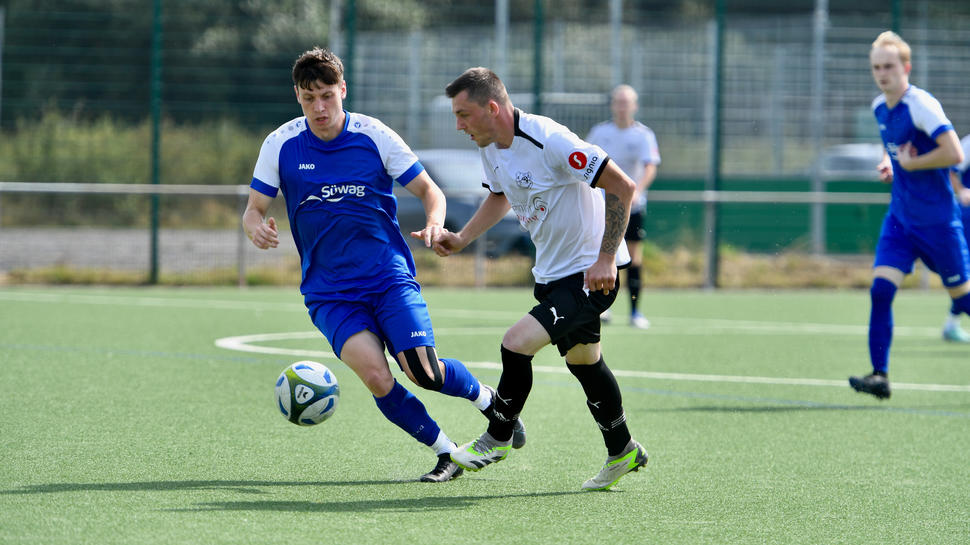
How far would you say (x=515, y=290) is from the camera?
15680 mm

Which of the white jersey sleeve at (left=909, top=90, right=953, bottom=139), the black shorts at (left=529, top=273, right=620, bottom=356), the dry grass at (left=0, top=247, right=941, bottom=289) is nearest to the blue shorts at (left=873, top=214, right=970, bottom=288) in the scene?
the white jersey sleeve at (left=909, top=90, right=953, bottom=139)

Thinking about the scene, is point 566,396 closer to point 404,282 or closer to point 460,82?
point 404,282

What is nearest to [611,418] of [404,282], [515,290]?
[404,282]

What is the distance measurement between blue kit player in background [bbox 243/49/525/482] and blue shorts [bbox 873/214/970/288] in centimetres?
331

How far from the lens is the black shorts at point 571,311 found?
4.93m

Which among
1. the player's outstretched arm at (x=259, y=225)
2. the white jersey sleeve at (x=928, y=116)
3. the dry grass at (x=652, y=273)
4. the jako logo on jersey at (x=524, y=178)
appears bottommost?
the dry grass at (x=652, y=273)

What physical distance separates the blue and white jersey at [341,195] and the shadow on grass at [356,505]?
39.7 inches

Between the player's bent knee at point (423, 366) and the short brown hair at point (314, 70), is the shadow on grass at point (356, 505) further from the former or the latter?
the short brown hair at point (314, 70)

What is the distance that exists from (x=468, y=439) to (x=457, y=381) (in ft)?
3.02

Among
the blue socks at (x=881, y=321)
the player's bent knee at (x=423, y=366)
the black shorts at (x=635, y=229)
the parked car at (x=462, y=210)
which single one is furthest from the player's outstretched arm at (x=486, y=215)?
the parked car at (x=462, y=210)

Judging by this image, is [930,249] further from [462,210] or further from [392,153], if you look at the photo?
[462,210]

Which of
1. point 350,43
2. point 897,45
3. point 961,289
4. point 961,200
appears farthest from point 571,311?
point 350,43

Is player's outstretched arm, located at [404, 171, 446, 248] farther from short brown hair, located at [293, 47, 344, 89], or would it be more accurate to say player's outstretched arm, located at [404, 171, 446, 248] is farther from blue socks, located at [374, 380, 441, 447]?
blue socks, located at [374, 380, 441, 447]

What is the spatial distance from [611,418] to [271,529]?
5.27 ft
